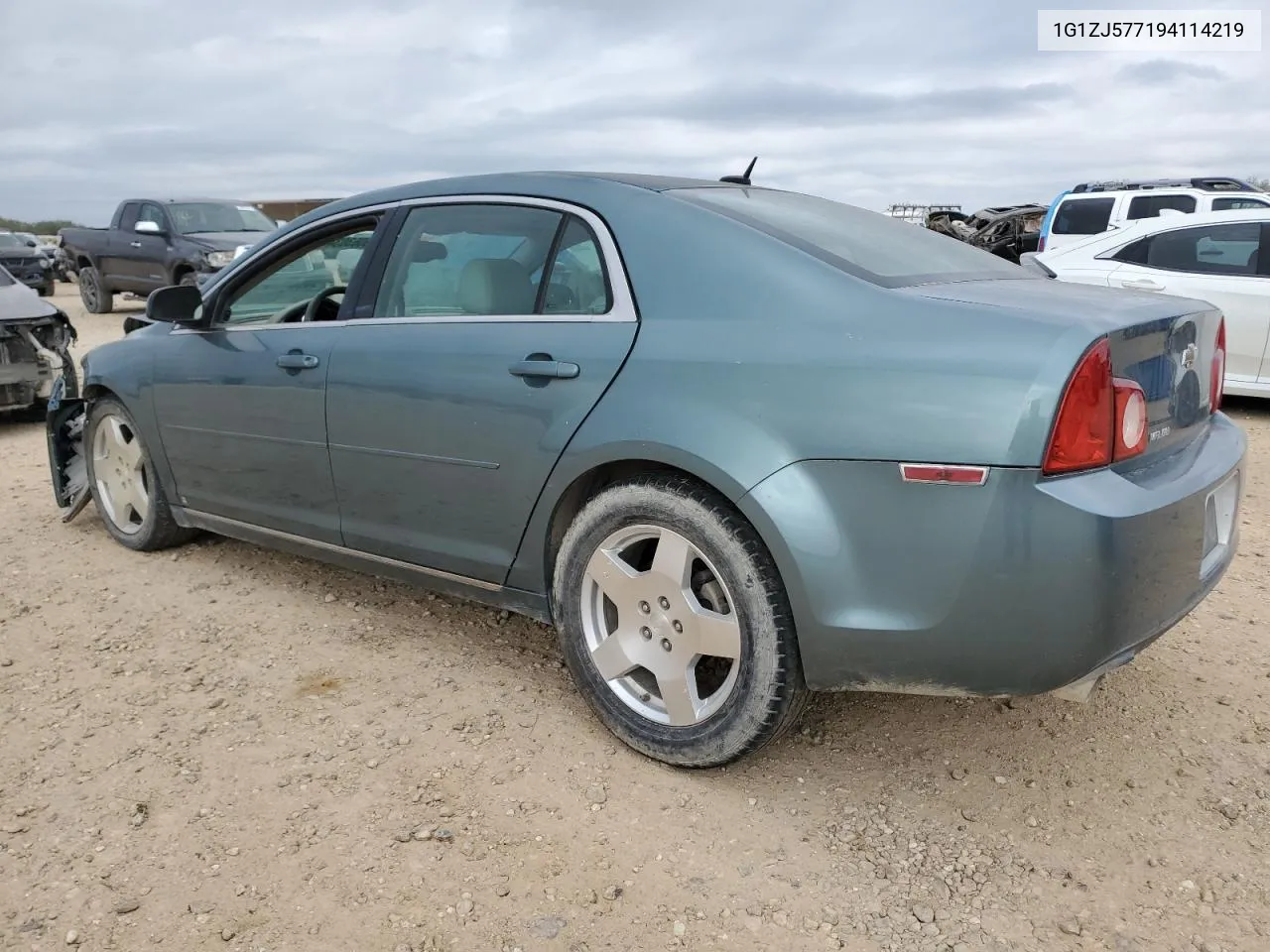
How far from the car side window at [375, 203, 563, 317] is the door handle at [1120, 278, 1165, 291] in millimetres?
5716

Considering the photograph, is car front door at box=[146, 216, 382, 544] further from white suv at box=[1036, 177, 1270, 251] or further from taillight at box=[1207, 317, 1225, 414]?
white suv at box=[1036, 177, 1270, 251]

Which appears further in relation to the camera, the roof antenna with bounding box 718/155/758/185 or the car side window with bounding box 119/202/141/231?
the car side window with bounding box 119/202/141/231

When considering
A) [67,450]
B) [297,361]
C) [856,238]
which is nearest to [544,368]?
[856,238]

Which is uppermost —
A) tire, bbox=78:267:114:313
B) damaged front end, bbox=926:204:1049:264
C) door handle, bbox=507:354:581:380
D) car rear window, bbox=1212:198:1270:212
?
door handle, bbox=507:354:581:380

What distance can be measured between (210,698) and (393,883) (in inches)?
45.6

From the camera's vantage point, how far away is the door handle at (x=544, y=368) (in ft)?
8.77

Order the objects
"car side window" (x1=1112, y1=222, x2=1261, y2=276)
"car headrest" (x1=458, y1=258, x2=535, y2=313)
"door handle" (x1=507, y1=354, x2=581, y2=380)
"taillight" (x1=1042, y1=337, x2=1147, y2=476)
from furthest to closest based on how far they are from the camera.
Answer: "car side window" (x1=1112, y1=222, x2=1261, y2=276) < "car headrest" (x1=458, y1=258, x2=535, y2=313) < "door handle" (x1=507, y1=354, x2=581, y2=380) < "taillight" (x1=1042, y1=337, x2=1147, y2=476)

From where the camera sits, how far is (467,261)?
3.09m

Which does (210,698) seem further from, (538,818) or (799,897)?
(799,897)

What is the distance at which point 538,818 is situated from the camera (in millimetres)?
2457

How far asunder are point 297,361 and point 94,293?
49.4ft

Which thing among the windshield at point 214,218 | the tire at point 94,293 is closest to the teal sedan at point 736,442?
the windshield at point 214,218

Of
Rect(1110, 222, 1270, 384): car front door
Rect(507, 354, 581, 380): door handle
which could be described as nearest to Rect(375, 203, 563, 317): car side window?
Rect(507, 354, 581, 380): door handle

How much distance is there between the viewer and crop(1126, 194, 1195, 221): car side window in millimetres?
12836
